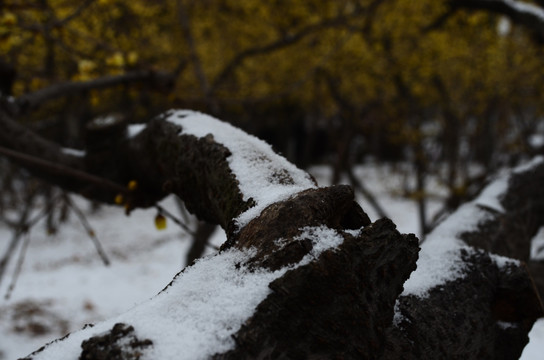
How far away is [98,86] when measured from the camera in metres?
2.50

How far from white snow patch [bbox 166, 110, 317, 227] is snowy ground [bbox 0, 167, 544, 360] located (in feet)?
8.64

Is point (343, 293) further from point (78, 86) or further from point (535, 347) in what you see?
point (535, 347)

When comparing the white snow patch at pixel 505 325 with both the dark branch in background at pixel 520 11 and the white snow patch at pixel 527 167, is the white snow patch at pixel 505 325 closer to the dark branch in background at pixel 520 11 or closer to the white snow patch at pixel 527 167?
the white snow patch at pixel 527 167

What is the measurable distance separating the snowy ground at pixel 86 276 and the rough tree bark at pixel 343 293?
2.89m

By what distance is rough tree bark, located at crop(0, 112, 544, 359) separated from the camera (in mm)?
732

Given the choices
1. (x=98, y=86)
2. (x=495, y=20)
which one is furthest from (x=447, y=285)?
(x=495, y=20)

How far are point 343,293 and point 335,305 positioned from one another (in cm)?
3

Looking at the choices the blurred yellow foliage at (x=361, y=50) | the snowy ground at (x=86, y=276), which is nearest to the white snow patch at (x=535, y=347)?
the snowy ground at (x=86, y=276)

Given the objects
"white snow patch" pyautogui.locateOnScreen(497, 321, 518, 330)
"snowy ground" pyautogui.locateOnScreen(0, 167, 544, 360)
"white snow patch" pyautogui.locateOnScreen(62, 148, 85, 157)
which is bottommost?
"white snow patch" pyautogui.locateOnScreen(497, 321, 518, 330)

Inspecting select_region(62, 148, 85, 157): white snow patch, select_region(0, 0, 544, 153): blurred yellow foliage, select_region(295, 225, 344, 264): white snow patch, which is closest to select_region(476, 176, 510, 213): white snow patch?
select_region(295, 225, 344, 264): white snow patch

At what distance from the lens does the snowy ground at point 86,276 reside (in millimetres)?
5709

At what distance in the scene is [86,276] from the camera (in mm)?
8086

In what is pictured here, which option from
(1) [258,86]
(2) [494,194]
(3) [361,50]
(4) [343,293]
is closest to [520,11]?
(2) [494,194]

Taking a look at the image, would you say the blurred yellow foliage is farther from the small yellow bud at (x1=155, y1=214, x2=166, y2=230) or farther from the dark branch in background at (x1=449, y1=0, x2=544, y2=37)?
the small yellow bud at (x1=155, y1=214, x2=166, y2=230)
